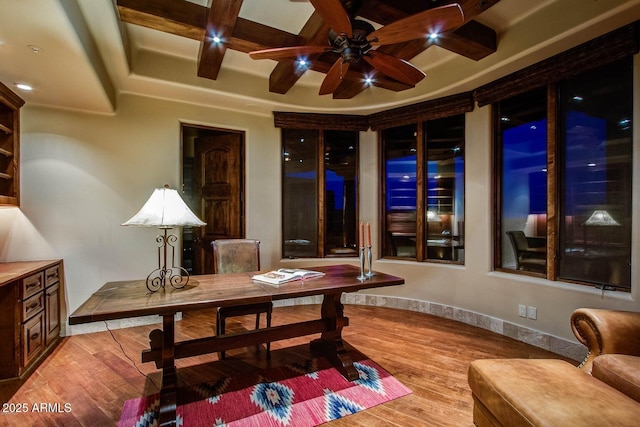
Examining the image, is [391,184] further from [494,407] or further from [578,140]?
[494,407]

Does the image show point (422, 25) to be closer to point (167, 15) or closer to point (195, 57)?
point (167, 15)

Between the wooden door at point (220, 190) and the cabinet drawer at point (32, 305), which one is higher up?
the wooden door at point (220, 190)

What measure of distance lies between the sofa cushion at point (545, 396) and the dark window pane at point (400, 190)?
256 cm

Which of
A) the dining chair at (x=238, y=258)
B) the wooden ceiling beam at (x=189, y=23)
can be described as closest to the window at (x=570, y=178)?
the wooden ceiling beam at (x=189, y=23)

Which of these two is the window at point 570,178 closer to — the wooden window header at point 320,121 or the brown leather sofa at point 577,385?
the brown leather sofa at point 577,385

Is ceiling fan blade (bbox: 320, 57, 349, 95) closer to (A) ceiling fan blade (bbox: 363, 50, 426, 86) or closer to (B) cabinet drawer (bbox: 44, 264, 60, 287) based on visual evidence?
(A) ceiling fan blade (bbox: 363, 50, 426, 86)

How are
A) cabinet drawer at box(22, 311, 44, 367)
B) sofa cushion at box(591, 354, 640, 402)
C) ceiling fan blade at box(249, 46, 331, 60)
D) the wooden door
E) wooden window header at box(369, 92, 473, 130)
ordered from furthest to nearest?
the wooden door, wooden window header at box(369, 92, 473, 130), cabinet drawer at box(22, 311, 44, 367), ceiling fan blade at box(249, 46, 331, 60), sofa cushion at box(591, 354, 640, 402)

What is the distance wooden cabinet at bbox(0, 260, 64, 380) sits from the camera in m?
2.24

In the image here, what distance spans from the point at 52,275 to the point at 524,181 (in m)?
4.75

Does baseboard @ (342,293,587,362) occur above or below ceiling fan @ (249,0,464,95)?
below

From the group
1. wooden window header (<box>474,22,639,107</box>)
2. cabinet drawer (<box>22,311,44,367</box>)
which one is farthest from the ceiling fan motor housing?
cabinet drawer (<box>22,311,44,367</box>)

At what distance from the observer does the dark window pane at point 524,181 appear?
294 cm

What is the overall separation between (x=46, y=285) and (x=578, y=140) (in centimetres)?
494

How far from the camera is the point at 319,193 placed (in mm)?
4297
